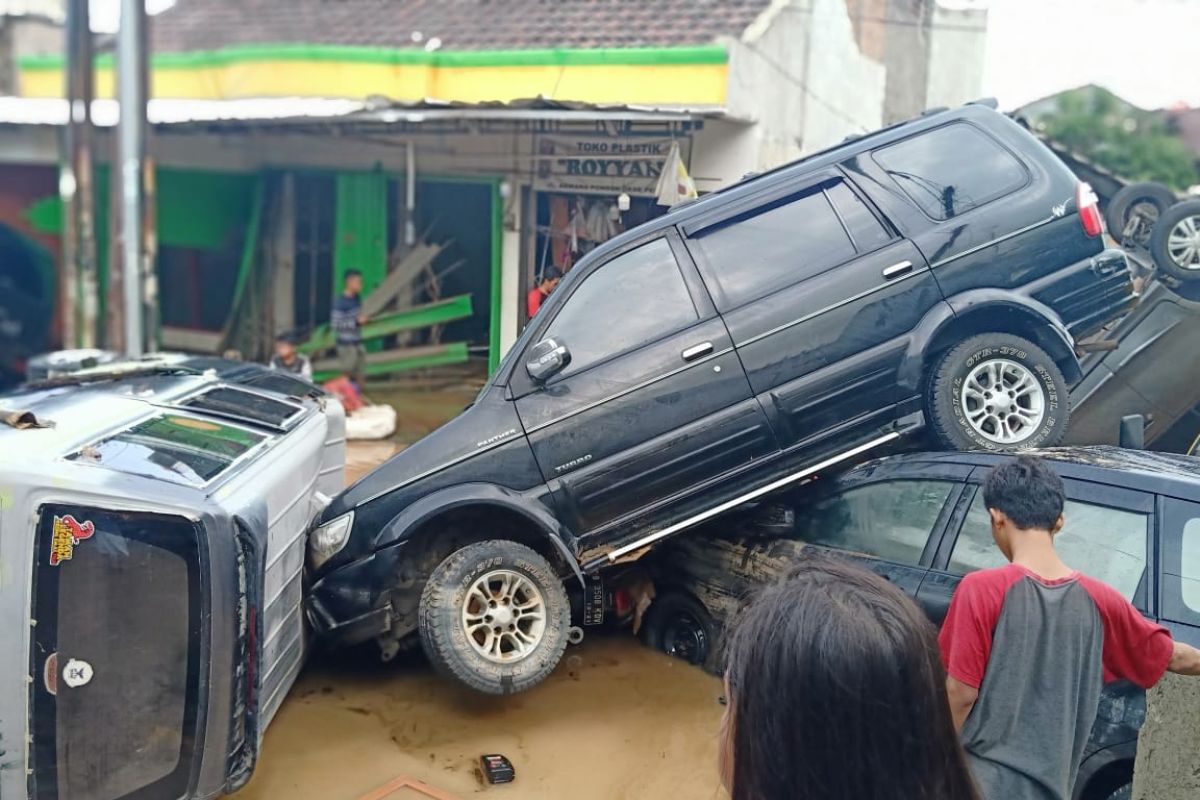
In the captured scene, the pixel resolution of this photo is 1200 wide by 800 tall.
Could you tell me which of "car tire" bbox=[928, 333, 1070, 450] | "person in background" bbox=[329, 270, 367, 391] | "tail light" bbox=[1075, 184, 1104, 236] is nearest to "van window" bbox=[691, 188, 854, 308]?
"car tire" bbox=[928, 333, 1070, 450]

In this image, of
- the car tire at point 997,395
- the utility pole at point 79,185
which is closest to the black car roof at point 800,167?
the car tire at point 997,395

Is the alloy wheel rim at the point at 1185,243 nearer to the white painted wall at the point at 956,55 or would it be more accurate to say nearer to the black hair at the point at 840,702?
the white painted wall at the point at 956,55

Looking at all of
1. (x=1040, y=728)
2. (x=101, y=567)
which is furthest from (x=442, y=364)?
(x=1040, y=728)

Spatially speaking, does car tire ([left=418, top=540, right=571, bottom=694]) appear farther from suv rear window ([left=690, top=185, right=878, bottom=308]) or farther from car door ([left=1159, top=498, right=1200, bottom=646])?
car door ([left=1159, top=498, right=1200, bottom=646])

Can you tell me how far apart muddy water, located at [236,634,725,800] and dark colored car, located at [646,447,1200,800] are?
376mm

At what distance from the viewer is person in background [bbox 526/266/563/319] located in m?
5.74

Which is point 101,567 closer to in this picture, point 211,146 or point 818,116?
point 818,116

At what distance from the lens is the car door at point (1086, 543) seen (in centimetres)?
365

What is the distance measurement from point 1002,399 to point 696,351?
1458 millimetres

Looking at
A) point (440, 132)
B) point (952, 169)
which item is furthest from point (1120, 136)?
point (952, 169)

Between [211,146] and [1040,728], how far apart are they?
1179cm

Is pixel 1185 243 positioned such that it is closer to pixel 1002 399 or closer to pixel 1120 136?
pixel 1002 399

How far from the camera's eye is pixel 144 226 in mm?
11273

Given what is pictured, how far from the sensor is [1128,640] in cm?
273
